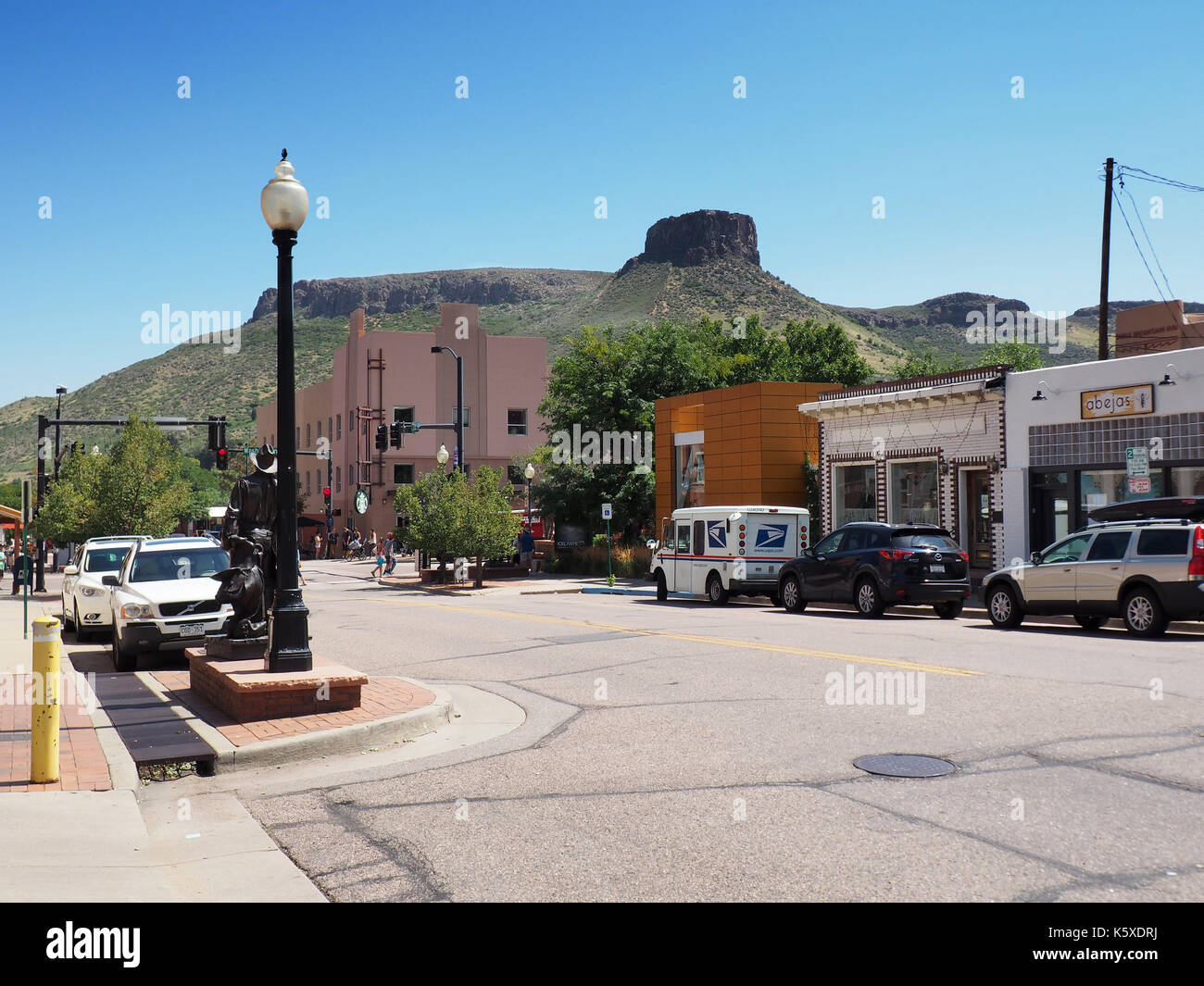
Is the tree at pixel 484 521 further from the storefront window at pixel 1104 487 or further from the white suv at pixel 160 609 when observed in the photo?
the white suv at pixel 160 609

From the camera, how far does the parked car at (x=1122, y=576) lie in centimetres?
1541

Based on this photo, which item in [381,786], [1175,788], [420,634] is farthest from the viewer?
[420,634]

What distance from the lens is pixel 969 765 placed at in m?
7.29

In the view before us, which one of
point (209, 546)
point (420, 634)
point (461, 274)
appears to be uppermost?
point (461, 274)

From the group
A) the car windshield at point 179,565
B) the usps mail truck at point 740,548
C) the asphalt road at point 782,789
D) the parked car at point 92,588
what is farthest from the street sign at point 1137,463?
the parked car at point 92,588

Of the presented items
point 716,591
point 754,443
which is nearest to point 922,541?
point 716,591

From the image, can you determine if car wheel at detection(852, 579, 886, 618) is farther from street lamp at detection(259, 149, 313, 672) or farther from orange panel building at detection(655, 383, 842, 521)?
street lamp at detection(259, 149, 313, 672)

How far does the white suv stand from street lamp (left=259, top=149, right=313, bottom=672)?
463 centimetres

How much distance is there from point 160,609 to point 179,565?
6.75 ft
